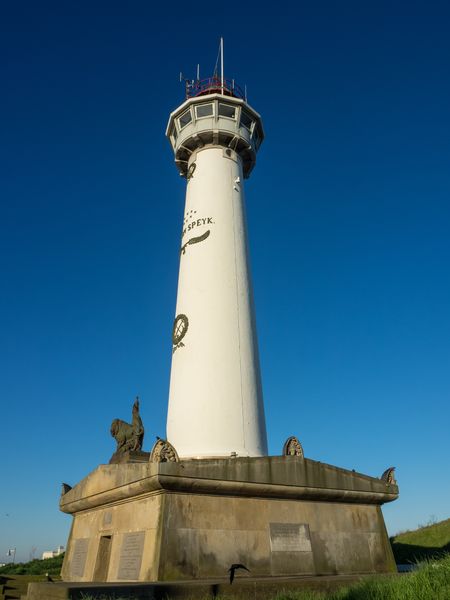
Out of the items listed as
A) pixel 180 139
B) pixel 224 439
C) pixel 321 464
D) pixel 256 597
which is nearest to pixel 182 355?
pixel 224 439

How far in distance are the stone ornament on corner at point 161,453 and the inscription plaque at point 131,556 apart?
6.53 feet

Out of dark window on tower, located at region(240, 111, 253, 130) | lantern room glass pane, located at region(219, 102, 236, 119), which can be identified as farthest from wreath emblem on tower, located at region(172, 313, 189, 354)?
dark window on tower, located at region(240, 111, 253, 130)

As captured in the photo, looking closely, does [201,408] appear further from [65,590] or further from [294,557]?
[65,590]

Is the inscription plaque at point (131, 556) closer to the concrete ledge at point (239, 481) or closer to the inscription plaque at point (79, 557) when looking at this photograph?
the concrete ledge at point (239, 481)

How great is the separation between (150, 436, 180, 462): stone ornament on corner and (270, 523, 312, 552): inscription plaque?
12.4 ft

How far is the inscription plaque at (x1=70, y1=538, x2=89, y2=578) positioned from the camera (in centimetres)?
1662

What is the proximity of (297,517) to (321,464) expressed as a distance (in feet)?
6.10

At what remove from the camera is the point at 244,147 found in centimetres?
2505

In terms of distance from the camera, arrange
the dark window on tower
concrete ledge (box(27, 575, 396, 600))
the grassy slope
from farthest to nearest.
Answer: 1. the grassy slope
2. the dark window on tower
3. concrete ledge (box(27, 575, 396, 600))

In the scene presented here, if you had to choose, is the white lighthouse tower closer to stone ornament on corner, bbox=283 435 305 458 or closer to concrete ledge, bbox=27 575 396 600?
stone ornament on corner, bbox=283 435 305 458

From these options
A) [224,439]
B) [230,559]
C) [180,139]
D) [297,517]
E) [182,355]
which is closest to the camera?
[230,559]

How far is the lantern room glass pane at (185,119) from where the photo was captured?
25.0 meters

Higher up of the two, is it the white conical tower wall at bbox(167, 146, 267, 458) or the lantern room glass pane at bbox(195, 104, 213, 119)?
the lantern room glass pane at bbox(195, 104, 213, 119)

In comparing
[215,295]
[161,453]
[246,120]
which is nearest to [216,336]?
[215,295]
